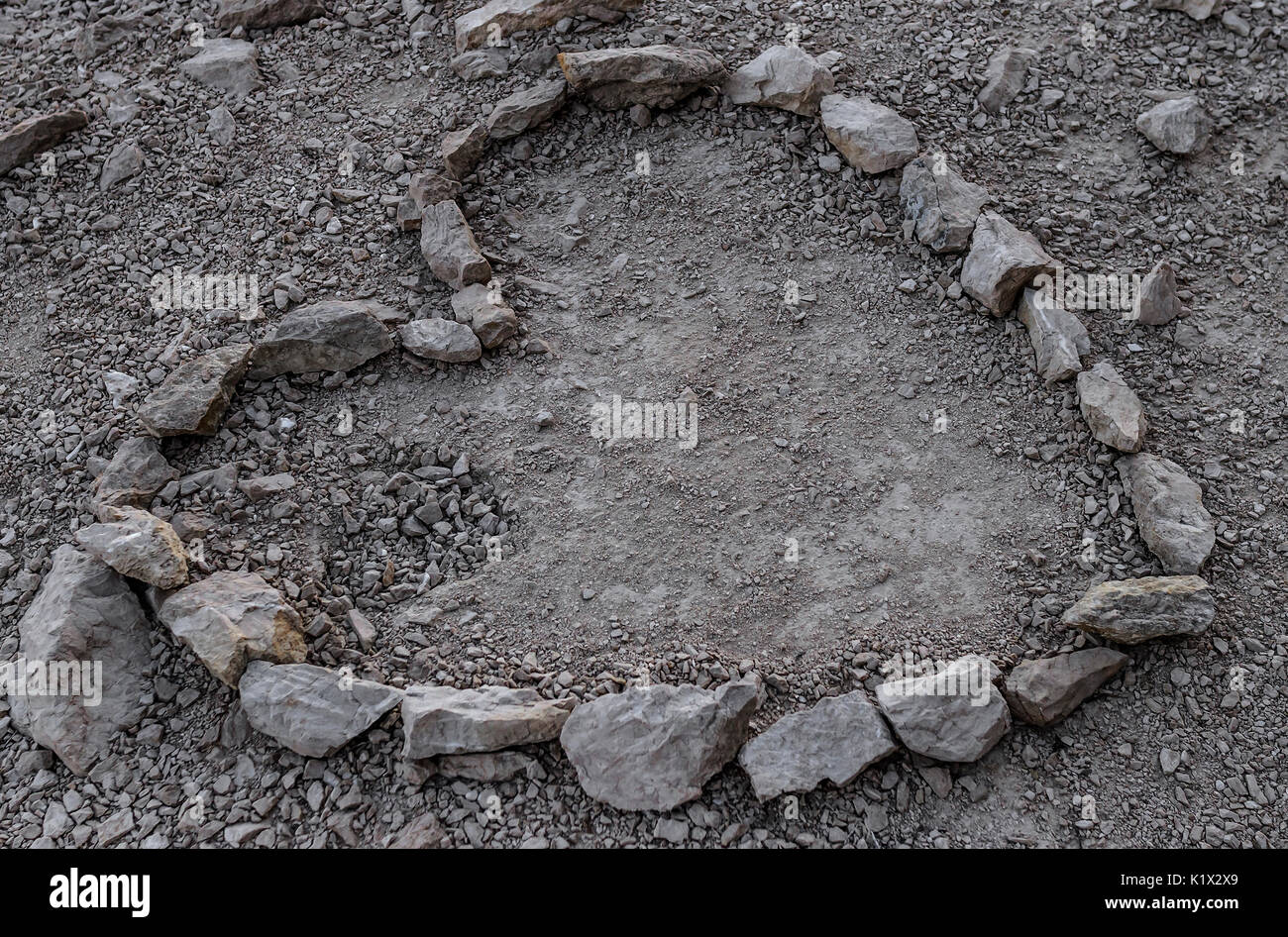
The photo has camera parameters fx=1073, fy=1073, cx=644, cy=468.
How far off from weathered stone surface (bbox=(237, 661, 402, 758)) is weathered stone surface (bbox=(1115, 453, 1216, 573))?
11.4ft

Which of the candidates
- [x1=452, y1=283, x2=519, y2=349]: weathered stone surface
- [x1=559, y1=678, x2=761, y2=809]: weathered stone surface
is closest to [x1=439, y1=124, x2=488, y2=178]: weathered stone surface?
[x1=452, y1=283, x2=519, y2=349]: weathered stone surface

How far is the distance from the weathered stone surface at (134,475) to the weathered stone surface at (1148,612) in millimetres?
4263

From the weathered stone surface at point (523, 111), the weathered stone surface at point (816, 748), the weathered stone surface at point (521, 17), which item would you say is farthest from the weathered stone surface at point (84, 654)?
the weathered stone surface at point (521, 17)

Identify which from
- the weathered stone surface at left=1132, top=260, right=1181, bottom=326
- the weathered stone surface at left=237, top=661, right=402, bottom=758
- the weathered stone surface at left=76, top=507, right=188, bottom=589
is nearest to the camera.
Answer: the weathered stone surface at left=237, top=661, right=402, bottom=758

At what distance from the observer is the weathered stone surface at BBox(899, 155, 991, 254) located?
596 cm

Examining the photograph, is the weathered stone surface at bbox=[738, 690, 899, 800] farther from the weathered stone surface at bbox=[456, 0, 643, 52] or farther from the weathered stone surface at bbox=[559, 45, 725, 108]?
the weathered stone surface at bbox=[456, 0, 643, 52]

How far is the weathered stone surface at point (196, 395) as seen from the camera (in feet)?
17.1

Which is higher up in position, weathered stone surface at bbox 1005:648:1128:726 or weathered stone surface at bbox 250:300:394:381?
weathered stone surface at bbox 250:300:394:381

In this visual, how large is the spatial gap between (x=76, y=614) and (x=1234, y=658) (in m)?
5.03

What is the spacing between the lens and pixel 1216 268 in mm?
6055

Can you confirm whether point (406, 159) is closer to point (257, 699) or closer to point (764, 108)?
point (764, 108)

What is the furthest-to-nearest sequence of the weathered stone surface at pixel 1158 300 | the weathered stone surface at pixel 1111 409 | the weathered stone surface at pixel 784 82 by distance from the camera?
the weathered stone surface at pixel 784 82 < the weathered stone surface at pixel 1158 300 < the weathered stone surface at pixel 1111 409

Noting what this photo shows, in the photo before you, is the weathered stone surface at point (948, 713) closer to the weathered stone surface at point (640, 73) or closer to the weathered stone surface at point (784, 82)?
the weathered stone surface at point (784, 82)

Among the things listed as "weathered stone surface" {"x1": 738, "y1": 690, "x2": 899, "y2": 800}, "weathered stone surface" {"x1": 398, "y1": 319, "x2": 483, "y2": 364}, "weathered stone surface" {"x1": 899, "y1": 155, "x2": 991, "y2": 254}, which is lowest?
"weathered stone surface" {"x1": 738, "y1": 690, "x2": 899, "y2": 800}
